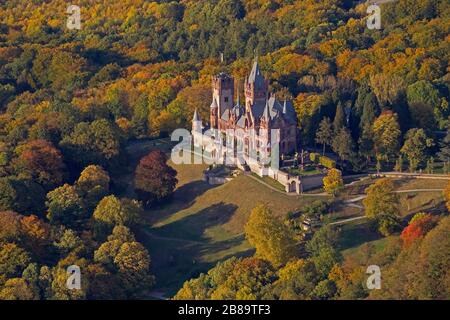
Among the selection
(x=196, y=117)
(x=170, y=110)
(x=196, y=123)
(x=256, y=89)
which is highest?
(x=170, y=110)

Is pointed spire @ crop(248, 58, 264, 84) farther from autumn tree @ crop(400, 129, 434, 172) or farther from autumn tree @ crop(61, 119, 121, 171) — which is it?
autumn tree @ crop(61, 119, 121, 171)

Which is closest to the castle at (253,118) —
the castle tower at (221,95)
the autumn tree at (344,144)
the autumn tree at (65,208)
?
the castle tower at (221,95)

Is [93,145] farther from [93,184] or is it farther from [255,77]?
[255,77]

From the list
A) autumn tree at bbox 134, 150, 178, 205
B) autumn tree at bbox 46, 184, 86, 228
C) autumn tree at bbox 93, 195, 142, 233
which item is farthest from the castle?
autumn tree at bbox 46, 184, 86, 228

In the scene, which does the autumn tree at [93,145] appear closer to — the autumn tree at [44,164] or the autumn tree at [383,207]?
the autumn tree at [44,164]

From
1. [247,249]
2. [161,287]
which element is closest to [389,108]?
[247,249]

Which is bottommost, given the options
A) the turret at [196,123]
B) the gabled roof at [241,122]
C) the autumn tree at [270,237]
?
the autumn tree at [270,237]

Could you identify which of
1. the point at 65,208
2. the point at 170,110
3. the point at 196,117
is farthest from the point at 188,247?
the point at 170,110
